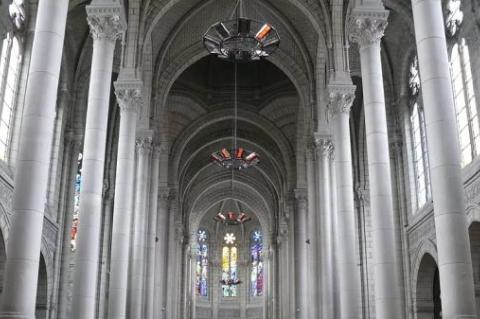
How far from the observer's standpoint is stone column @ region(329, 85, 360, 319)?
19269 mm

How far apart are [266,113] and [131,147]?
62.5 feet

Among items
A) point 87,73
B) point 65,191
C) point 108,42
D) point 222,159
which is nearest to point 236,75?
point 222,159

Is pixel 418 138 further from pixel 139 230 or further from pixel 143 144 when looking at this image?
pixel 139 230

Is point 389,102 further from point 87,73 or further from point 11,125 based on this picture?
point 11,125

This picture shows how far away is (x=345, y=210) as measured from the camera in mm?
20219

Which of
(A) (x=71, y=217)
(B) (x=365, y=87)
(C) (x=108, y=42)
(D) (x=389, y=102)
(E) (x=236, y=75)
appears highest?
(E) (x=236, y=75)

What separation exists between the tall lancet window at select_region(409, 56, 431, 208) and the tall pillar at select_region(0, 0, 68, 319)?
53.8 ft

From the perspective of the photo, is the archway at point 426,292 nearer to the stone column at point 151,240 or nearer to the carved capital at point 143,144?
the stone column at point 151,240

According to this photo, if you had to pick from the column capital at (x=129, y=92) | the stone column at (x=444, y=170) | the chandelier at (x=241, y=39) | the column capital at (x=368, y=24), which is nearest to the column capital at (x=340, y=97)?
the chandelier at (x=241, y=39)

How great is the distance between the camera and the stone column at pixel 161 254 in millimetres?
32866

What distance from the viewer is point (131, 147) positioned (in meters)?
21.2

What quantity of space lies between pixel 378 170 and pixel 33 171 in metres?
8.91

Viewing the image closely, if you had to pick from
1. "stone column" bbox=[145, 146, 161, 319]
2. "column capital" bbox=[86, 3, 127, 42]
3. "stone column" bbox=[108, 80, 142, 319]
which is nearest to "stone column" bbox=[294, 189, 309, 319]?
"stone column" bbox=[145, 146, 161, 319]

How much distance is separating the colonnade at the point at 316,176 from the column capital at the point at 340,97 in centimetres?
4
